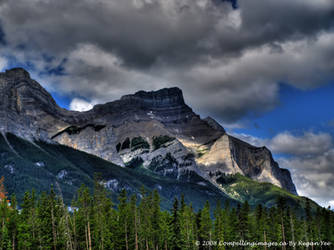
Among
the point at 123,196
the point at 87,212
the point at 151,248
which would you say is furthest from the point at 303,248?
the point at 87,212

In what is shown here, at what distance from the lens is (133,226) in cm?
9700

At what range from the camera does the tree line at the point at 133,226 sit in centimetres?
8131

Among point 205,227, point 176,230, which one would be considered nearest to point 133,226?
point 176,230

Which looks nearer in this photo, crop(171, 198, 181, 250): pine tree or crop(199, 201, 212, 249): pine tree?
crop(171, 198, 181, 250): pine tree

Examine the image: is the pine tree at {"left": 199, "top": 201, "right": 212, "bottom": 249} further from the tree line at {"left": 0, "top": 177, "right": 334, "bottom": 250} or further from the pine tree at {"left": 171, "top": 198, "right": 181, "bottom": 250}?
the pine tree at {"left": 171, "top": 198, "right": 181, "bottom": 250}

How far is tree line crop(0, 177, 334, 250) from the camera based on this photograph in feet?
267

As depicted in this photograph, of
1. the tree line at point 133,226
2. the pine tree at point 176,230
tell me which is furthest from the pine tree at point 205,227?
the pine tree at point 176,230

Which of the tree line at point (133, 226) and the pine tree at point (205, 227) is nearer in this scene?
the tree line at point (133, 226)

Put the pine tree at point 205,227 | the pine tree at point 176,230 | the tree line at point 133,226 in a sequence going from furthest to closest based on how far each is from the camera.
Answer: the pine tree at point 205,227 < the pine tree at point 176,230 < the tree line at point 133,226

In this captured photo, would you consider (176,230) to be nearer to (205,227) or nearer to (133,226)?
(205,227)

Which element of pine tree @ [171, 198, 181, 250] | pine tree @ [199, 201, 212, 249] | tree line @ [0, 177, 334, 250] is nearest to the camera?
tree line @ [0, 177, 334, 250]

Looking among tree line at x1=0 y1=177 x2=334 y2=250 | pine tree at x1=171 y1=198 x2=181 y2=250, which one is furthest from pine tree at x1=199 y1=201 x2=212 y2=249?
pine tree at x1=171 y1=198 x2=181 y2=250

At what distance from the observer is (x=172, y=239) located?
356ft

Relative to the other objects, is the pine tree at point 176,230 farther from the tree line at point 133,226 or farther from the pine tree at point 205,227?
the pine tree at point 205,227
